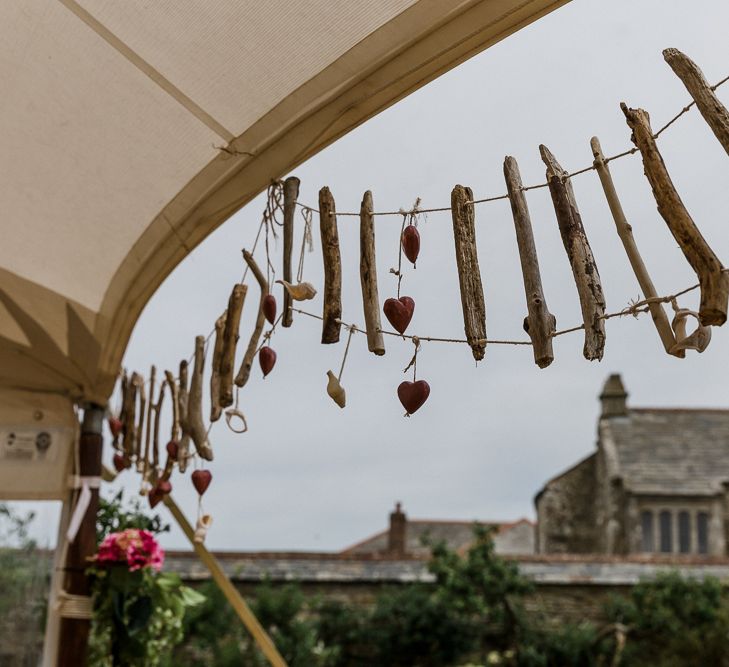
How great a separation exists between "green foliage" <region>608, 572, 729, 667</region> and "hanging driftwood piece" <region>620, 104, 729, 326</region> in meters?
7.96

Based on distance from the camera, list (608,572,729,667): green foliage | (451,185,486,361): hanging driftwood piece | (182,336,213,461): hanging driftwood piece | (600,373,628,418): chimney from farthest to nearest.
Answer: (600,373,628,418): chimney < (608,572,729,667): green foliage < (182,336,213,461): hanging driftwood piece < (451,185,486,361): hanging driftwood piece

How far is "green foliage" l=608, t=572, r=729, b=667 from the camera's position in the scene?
8.57m

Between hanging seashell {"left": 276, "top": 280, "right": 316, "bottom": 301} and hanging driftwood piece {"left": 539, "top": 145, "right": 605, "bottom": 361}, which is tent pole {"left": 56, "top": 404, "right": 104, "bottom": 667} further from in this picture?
hanging driftwood piece {"left": 539, "top": 145, "right": 605, "bottom": 361}

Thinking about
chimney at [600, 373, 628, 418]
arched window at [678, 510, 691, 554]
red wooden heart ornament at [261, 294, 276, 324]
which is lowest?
red wooden heart ornament at [261, 294, 276, 324]

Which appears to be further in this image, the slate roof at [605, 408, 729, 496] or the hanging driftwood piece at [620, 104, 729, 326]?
the slate roof at [605, 408, 729, 496]

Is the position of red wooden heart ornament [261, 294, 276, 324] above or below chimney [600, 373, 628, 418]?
below

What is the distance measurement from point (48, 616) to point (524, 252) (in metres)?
2.08

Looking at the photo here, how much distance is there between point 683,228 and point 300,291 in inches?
35.5

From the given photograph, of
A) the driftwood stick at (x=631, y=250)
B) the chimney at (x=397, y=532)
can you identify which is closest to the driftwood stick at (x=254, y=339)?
the driftwood stick at (x=631, y=250)

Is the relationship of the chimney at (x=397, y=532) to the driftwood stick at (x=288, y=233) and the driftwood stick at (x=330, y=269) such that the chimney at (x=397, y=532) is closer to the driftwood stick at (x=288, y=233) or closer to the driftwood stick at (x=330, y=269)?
the driftwood stick at (x=288, y=233)

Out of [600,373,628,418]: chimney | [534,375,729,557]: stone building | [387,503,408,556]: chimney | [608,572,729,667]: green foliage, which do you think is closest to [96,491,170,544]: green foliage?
[608,572,729,667]: green foliage

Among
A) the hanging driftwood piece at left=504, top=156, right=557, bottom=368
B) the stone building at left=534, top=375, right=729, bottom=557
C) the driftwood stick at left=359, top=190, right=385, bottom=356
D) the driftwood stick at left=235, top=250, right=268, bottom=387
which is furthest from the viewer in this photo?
the stone building at left=534, top=375, right=729, bottom=557

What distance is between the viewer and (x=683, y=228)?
1294 mm

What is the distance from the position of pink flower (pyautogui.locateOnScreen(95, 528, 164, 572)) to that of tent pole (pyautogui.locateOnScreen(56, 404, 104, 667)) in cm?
6
